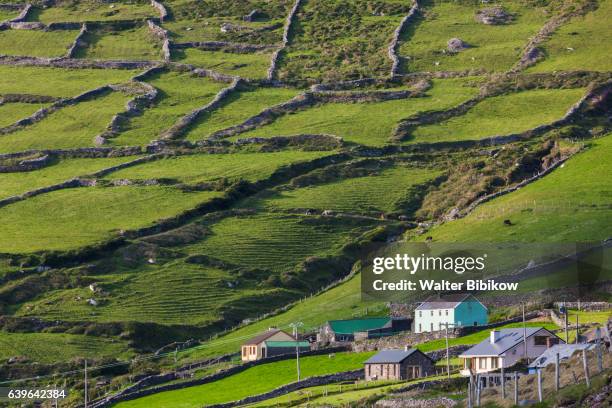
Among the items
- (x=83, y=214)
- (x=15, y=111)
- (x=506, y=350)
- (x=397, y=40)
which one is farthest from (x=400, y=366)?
(x=397, y=40)

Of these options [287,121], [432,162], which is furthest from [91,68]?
[432,162]

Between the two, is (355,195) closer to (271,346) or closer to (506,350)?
(271,346)

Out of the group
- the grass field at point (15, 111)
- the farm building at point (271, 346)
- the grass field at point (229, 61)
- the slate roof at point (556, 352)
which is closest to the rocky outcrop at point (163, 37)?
the grass field at point (229, 61)

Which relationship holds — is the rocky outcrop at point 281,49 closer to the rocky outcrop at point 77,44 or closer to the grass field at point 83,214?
the rocky outcrop at point 77,44

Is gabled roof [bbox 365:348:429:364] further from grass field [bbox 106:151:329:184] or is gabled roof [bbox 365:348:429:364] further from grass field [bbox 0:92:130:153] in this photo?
grass field [bbox 0:92:130:153]

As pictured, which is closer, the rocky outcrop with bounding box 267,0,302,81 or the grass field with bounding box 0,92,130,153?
the grass field with bounding box 0,92,130,153

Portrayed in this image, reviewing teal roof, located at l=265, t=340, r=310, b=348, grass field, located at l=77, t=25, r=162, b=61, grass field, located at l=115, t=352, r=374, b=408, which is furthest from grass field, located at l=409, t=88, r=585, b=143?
grass field, located at l=115, t=352, r=374, b=408

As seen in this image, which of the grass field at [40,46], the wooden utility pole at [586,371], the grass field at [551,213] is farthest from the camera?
the grass field at [40,46]
